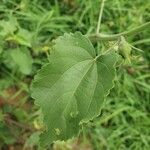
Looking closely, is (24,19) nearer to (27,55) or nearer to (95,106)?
(27,55)

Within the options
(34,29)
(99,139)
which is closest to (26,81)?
(34,29)

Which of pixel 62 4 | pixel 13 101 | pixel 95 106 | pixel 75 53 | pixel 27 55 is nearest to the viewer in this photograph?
pixel 95 106

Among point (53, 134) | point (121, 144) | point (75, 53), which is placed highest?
point (75, 53)

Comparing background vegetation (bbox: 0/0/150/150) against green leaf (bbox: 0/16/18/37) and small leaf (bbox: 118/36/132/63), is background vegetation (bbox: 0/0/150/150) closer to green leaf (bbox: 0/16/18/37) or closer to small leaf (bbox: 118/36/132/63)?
green leaf (bbox: 0/16/18/37)

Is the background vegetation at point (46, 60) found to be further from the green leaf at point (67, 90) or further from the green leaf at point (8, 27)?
the green leaf at point (67, 90)

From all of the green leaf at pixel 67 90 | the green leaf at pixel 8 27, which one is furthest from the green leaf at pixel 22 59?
the green leaf at pixel 67 90

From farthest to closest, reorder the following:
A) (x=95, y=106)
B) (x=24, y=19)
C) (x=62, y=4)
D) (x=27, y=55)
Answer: (x=62, y=4) → (x=24, y=19) → (x=27, y=55) → (x=95, y=106)
